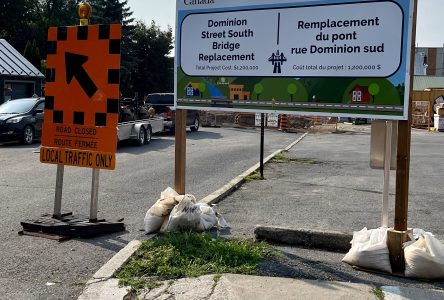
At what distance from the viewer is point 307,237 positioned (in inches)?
234

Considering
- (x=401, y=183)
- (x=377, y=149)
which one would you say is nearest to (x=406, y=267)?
(x=401, y=183)

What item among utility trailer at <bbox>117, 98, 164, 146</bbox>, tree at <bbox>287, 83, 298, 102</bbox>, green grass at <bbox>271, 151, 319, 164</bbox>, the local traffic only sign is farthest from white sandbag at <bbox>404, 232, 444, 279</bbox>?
utility trailer at <bbox>117, 98, 164, 146</bbox>

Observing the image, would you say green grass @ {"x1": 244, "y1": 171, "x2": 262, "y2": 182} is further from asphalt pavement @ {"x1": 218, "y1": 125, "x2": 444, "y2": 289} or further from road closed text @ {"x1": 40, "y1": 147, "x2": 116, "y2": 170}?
road closed text @ {"x1": 40, "y1": 147, "x2": 116, "y2": 170}

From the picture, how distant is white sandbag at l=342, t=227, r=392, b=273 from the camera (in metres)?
5.05

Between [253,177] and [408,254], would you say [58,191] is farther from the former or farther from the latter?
[253,177]

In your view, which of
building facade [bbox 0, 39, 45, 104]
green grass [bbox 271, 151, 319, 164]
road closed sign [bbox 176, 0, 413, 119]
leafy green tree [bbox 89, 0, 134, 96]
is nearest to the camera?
road closed sign [bbox 176, 0, 413, 119]

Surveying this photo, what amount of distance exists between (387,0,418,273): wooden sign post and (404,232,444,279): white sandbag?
0.12 metres

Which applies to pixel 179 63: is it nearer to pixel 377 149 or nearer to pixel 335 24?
pixel 335 24

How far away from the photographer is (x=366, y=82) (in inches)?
209

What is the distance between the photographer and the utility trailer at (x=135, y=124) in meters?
18.2

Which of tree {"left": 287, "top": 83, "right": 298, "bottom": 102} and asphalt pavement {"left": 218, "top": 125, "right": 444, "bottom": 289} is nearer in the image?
asphalt pavement {"left": 218, "top": 125, "right": 444, "bottom": 289}

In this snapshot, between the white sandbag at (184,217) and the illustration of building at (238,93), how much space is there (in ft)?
4.16

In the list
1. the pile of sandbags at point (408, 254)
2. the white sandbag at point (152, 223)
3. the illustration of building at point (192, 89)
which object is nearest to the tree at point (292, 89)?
the illustration of building at point (192, 89)

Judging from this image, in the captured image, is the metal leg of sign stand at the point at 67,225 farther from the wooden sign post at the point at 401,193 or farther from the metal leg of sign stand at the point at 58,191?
the wooden sign post at the point at 401,193
